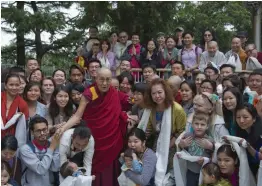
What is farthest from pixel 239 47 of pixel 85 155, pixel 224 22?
pixel 224 22

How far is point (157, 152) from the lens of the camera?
14.3ft

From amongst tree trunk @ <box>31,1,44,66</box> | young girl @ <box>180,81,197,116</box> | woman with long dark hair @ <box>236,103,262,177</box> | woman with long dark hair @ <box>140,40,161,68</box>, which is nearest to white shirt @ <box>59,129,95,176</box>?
young girl @ <box>180,81,197,116</box>

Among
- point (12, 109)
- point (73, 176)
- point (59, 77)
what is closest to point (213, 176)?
point (73, 176)

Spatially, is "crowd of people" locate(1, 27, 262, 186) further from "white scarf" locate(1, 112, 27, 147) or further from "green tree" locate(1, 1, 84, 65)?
"green tree" locate(1, 1, 84, 65)

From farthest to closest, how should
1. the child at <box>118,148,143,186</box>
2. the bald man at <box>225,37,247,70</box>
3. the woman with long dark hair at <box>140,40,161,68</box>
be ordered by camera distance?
the woman with long dark hair at <box>140,40,161,68</box> < the bald man at <box>225,37,247,70</box> < the child at <box>118,148,143,186</box>

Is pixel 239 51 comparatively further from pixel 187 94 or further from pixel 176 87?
pixel 187 94

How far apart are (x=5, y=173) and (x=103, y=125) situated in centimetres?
122

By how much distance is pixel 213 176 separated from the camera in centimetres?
374

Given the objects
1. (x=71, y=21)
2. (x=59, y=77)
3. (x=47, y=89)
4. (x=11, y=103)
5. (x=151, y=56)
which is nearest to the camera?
(x=11, y=103)

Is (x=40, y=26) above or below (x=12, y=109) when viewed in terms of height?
above

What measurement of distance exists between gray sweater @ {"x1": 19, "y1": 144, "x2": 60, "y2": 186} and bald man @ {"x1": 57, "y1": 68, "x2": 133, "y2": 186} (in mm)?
501

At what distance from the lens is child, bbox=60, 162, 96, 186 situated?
4.03m

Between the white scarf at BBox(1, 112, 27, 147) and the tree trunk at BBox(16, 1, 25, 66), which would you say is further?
the tree trunk at BBox(16, 1, 25, 66)

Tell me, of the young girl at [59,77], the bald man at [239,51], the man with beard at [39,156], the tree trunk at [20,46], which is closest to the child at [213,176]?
the man with beard at [39,156]
